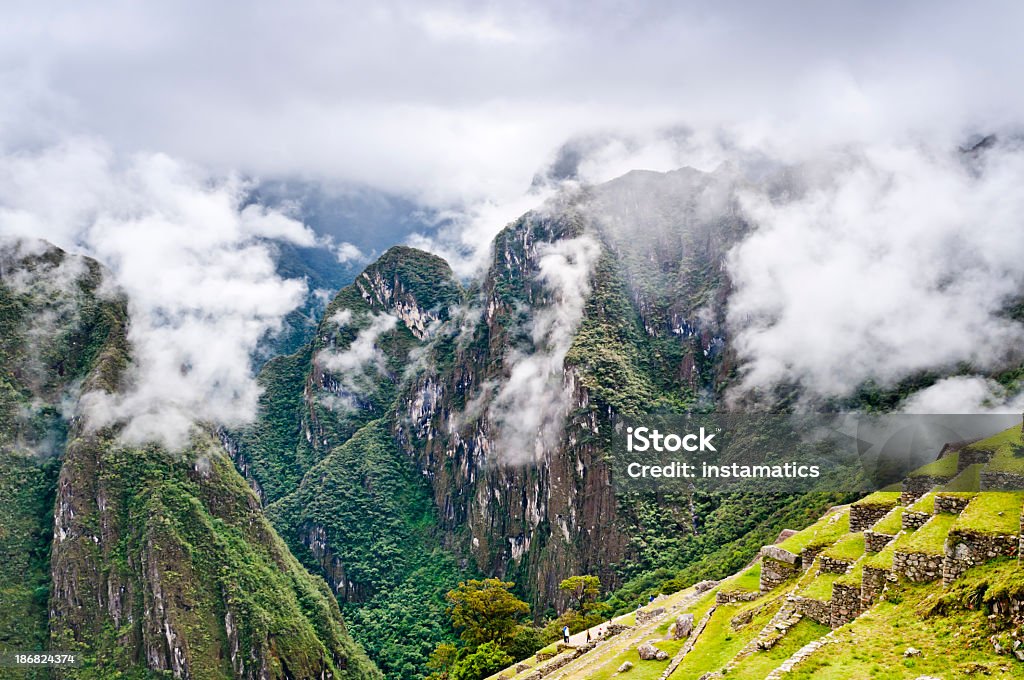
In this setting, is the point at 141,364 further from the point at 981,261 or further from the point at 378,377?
the point at 981,261

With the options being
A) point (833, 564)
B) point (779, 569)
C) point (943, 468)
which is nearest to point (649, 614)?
point (779, 569)

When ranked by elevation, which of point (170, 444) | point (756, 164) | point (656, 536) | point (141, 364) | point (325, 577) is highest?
point (756, 164)

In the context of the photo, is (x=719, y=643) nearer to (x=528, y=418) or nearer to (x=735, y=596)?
(x=735, y=596)

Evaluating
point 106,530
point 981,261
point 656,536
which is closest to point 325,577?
point 106,530

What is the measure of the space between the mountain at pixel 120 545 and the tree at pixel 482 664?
167ft

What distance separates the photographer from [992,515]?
12188mm

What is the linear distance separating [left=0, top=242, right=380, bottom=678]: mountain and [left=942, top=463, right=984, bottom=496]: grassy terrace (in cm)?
8000

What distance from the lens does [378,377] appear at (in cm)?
16325

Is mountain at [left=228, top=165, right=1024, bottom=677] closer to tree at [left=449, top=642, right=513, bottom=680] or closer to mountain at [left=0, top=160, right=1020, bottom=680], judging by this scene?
mountain at [left=0, top=160, right=1020, bottom=680]

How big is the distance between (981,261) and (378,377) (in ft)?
393

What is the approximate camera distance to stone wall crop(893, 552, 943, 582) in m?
12.2

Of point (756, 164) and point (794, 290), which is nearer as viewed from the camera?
point (794, 290)

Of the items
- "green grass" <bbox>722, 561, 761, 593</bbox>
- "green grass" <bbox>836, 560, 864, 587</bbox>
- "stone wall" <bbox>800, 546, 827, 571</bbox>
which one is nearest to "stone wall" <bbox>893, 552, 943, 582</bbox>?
"green grass" <bbox>836, 560, 864, 587</bbox>
